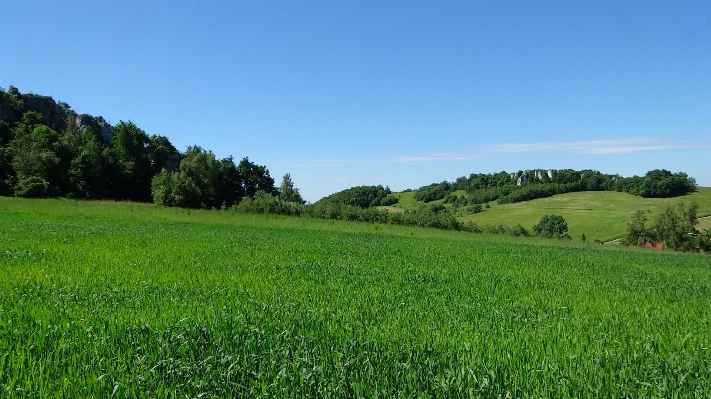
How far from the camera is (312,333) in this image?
5.29 metres

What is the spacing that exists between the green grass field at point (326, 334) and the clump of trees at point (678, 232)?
59.2 metres

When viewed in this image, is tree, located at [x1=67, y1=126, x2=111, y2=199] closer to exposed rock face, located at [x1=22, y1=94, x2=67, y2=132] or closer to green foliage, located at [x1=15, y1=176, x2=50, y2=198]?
green foliage, located at [x1=15, y1=176, x2=50, y2=198]

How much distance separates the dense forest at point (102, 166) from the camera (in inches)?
2189

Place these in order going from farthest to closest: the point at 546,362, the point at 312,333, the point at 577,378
Answer: the point at 312,333 → the point at 546,362 → the point at 577,378

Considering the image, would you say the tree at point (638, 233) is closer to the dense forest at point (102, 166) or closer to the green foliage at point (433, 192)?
the dense forest at point (102, 166)

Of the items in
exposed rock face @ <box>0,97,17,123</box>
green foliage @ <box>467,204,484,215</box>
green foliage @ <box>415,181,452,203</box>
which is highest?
exposed rock face @ <box>0,97,17,123</box>

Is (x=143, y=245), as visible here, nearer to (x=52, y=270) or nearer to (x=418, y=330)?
(x=52, y=270)

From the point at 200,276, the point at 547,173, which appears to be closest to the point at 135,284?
the point at 200,276

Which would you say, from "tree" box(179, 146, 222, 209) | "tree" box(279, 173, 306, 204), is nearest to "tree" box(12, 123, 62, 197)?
"tree" box(179, 146, 222, 209)

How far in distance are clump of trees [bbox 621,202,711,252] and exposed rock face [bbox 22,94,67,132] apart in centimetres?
11738

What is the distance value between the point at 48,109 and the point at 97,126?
9937 mm

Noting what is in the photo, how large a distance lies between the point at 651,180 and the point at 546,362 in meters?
147

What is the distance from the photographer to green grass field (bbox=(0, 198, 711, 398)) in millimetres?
3926

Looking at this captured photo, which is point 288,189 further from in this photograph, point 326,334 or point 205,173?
point 326,334
